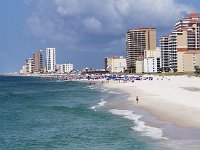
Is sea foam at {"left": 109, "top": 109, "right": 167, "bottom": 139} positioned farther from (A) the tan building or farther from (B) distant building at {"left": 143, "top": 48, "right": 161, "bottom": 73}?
(B) distant building at {"left": 143, "top": 48, "right": 161, "bottom": 73}

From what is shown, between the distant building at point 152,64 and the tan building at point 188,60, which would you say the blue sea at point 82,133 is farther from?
the distant building at point 152,64

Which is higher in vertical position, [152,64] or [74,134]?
[152,64]

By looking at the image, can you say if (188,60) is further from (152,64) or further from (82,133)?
(82,133)

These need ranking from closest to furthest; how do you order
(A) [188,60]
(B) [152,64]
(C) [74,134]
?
(C) [74,134] → (A) [188,60] → (B) [152,64]

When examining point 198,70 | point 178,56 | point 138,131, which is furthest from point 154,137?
point 178,56

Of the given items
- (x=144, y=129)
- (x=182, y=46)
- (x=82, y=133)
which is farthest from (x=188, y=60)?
(x=82, y=133)

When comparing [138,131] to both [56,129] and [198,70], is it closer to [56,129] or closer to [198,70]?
[56,129]

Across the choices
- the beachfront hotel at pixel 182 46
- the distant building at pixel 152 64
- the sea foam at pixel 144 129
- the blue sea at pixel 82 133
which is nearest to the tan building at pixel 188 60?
the beachfront hotel at pixel 182 46

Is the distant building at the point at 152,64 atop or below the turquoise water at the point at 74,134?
atop
